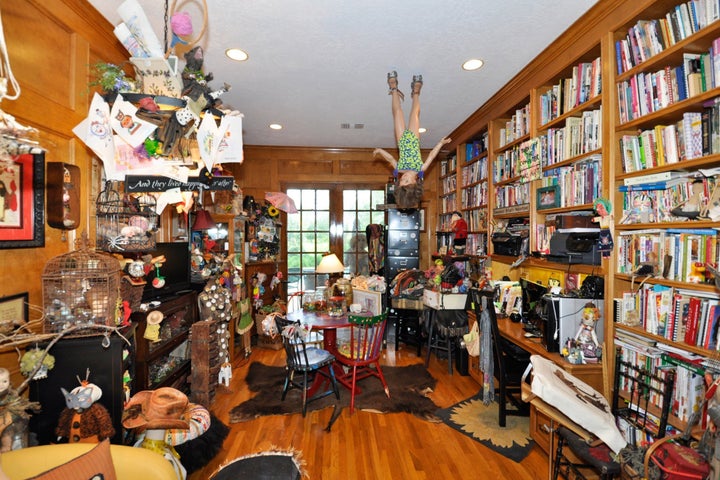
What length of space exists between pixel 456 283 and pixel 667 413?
7.43 feet

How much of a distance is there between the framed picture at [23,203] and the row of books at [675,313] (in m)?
3.34

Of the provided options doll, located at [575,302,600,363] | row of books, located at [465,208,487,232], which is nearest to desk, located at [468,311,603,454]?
doll, located at [575,302,600,363]

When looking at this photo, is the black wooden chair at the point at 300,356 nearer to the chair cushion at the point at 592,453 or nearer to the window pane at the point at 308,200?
the chair cushion at the point at 592,453

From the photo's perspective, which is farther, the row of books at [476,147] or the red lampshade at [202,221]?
the row of books at [476,147]

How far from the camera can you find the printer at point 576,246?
93.5 inches

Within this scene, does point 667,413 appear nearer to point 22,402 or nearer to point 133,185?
point 133,185

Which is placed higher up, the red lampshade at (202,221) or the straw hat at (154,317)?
the red lampshade at (202,221)

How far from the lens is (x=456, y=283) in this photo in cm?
389

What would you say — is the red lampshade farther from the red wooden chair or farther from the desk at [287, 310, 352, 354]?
the red wooden chair

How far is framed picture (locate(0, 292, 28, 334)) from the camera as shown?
1582mm

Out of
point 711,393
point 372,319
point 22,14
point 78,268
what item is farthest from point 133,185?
point 711,393

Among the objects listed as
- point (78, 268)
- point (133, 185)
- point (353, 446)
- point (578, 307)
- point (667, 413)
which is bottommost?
point (353, 446)

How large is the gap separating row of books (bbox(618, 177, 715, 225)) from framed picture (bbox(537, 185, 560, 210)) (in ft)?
1.90

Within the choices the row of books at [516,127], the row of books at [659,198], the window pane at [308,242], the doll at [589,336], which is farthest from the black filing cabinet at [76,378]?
the window pane at [308,242]
